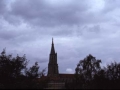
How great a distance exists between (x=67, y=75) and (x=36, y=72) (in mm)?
130907

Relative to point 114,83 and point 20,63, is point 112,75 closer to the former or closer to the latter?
point 114,83

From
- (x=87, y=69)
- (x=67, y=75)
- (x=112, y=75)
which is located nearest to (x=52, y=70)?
(x=67, y=75)

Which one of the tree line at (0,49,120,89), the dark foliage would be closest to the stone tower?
the tree line at (0,49,120,89)

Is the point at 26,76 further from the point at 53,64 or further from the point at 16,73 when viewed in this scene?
the point at 53,64

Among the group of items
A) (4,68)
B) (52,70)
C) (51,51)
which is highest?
(51,51)

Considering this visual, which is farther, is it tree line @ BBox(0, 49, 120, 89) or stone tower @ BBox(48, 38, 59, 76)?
stone tower @ BBox(48, 38, 59, 76)

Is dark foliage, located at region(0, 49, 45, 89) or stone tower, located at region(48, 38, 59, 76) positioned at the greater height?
stone tower, located at region(48, 38, 59, 76)

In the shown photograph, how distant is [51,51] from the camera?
527 feet

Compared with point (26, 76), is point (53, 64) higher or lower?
higher

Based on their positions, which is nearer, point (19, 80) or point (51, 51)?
point (19, 80)

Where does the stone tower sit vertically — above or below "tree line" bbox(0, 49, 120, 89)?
above

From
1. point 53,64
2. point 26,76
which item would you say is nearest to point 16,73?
point 26,76

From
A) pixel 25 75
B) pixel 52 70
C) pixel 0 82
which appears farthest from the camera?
pixel 52 70

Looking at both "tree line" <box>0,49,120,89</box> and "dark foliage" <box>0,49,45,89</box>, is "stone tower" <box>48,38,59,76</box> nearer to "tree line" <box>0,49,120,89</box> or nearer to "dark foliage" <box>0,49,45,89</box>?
"tree line" <box>0,49,120,89</box>
